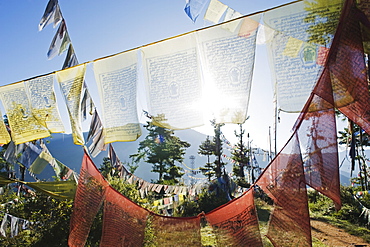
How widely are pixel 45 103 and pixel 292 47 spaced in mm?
3889

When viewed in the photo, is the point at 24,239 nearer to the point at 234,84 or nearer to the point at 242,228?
the point at 242,228

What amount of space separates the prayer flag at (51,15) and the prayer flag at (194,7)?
2840 mm

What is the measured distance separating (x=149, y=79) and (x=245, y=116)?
1.29 m

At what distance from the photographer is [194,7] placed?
358 cm

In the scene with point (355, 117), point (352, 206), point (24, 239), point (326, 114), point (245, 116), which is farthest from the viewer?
point (352, 206)

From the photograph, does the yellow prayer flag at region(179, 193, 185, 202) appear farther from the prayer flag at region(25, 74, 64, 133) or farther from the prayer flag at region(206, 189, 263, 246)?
the prayer flag at region(206, 189, 263, 246)

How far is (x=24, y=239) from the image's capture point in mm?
6168

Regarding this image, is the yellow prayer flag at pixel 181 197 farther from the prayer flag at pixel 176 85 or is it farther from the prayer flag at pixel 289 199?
the prayer flag at pixel 289 199

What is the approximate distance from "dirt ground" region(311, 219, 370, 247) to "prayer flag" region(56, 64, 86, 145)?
836 cm

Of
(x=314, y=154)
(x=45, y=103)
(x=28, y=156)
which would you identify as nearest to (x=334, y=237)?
(x=314, y=154)

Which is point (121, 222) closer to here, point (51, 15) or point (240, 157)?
point (51, 15)

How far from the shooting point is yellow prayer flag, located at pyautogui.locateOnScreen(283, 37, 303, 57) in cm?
244

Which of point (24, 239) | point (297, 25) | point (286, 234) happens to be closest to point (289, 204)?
point (286, 234)

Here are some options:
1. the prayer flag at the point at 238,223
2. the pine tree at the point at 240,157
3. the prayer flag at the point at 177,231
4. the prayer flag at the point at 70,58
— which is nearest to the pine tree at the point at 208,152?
the pine tree at the point at 240,157
